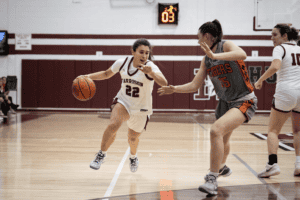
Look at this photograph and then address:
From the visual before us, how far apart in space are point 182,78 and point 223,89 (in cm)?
856

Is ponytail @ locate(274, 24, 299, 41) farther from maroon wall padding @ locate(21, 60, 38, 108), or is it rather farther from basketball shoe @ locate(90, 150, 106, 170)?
maroon wall padding @ locate(21, 60, 38, 108)

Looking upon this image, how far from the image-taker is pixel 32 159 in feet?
14.1

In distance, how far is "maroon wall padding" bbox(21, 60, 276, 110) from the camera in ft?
37.6

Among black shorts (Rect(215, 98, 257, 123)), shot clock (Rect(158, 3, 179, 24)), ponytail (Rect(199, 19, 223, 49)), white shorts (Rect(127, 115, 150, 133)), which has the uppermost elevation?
shot clock (Rect(158, 3, 179, 24))

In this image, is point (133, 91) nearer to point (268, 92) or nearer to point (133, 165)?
point (133, 165)

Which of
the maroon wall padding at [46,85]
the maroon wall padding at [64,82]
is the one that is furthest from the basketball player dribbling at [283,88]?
the maroon wall padding at [46,85]

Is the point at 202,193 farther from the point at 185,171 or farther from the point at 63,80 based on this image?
the point at 63,80

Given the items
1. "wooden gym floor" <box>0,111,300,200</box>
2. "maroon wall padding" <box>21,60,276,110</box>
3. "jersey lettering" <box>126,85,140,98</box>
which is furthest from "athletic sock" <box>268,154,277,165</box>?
"maroon wall padding" <box>21,60,276,110</box>

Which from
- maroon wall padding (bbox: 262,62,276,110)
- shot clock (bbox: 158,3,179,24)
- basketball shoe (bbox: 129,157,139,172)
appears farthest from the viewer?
maroon wall padding (bbox: 262,62,276,110)

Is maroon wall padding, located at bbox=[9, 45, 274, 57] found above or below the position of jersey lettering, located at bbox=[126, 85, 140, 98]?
above

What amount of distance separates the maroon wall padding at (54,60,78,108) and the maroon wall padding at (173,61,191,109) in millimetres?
3647

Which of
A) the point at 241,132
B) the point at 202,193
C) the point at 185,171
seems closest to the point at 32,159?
the point at 185,171

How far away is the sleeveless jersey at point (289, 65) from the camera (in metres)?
3.47

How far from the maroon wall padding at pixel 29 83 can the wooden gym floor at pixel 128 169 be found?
202 inches
